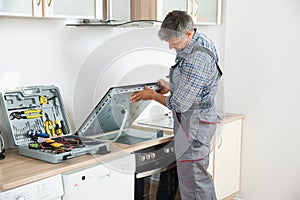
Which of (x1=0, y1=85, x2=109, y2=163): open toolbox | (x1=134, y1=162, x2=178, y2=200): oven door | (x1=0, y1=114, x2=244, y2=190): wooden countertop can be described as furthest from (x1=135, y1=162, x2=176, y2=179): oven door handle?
(x1=0, y1=85, x2=109, y2=163): open toolbox

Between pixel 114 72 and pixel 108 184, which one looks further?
pixel 114 72

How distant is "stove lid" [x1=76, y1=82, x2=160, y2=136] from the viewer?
2.25m

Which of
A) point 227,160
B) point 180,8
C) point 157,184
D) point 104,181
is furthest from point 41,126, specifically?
point 227,160

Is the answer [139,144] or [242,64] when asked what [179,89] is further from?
[242,64]

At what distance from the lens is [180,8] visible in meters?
2.81

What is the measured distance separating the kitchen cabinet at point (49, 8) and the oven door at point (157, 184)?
871 mm

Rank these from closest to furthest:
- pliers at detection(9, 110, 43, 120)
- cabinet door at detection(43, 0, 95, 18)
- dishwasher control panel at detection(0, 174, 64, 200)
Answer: dishwasher control panel at detection(0, 174, 64, 200) < cabinet door at detection(43, 0, 95, 18) < pliers at detection(9, 110, 43, 120)

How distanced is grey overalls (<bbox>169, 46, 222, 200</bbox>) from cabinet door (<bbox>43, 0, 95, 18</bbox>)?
0.53m

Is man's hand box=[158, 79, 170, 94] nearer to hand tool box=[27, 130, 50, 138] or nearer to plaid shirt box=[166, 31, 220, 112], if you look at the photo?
plaid shirt box=[166, 31, 220, 112]

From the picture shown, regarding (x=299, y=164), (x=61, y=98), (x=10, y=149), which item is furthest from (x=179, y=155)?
(x=299, y=164)

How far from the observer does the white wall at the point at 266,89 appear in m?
3.15

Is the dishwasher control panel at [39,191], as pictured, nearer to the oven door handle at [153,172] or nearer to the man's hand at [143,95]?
the oven door handle at [153,172]

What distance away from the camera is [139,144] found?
2324 mm

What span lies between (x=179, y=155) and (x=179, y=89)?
0.41 m
